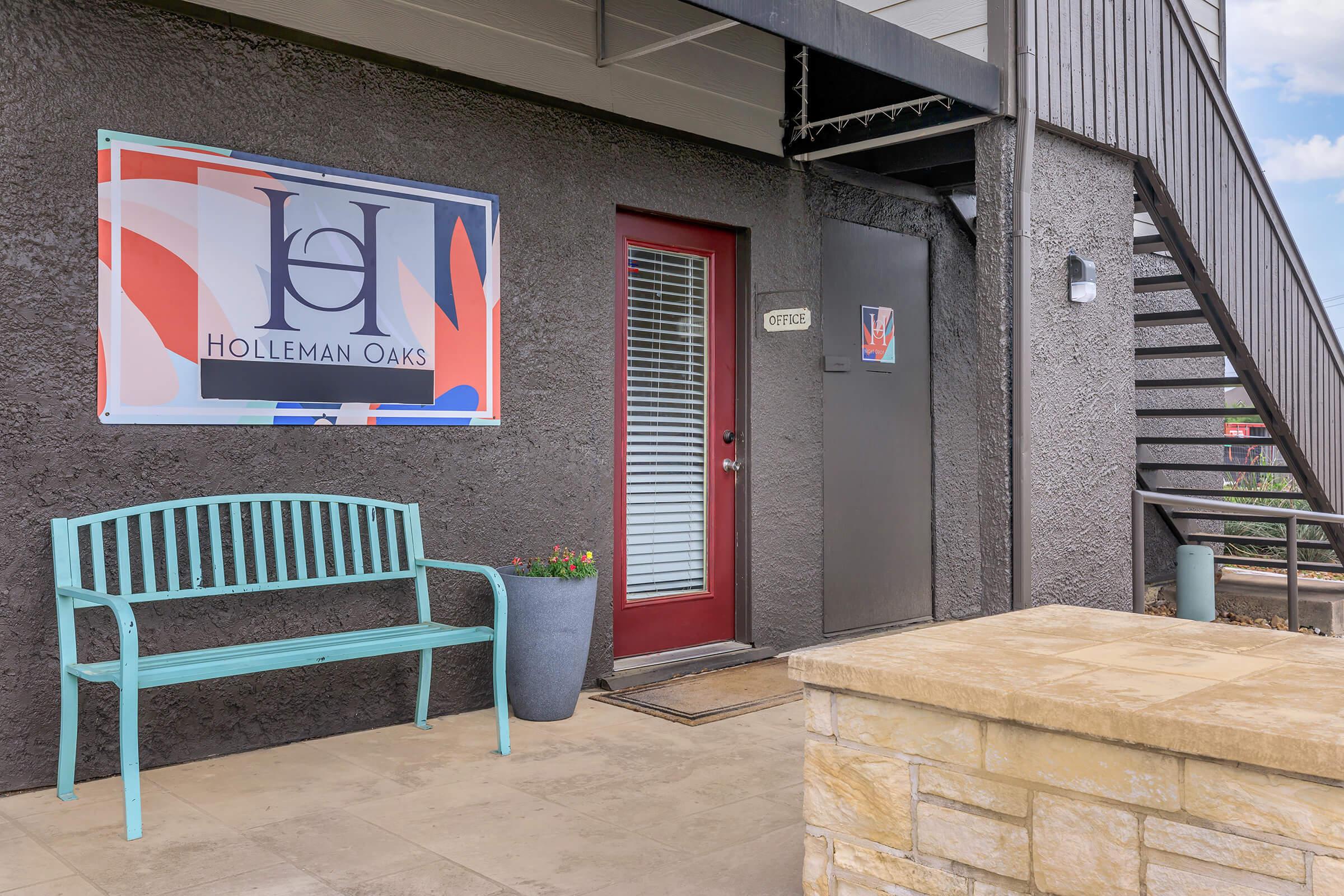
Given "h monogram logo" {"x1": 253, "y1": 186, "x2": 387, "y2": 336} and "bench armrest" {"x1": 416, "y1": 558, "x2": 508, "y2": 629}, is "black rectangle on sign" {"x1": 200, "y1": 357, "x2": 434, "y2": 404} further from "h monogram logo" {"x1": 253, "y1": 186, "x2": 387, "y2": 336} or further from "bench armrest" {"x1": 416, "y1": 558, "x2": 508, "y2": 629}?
"bench armrest" {"x1": 416, "y1": 558, "x2": 508, "y2": 629}

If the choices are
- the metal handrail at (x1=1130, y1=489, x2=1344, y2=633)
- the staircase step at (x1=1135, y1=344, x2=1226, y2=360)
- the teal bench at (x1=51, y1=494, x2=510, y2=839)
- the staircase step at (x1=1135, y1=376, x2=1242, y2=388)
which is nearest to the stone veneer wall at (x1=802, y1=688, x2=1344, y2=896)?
the teal bench at (x1=51, y1=494, x2=510, y2=839)

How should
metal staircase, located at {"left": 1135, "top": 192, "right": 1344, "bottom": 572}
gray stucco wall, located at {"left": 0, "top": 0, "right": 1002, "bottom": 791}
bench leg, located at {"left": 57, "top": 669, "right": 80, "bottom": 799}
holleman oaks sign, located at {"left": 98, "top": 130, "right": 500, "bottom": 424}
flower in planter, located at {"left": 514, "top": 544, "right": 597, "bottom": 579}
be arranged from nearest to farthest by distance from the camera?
bench leg, located at {"left": 57, "top": 669, "right": 80, "bottom": 799} < gray stucco wall, located at {"left": 0, "top": 0, "right": 1002, "bottom": 791} < holleman oaks sign, located at {"left": 98, "top": 130, "right": 500, "bottom": 424} < flower in planter, located at {"left": 514, "top": 544, "right": 597, "bottom": 579} < metal staircase, located at {"left": 1135, "top": 192, "right": 1344, "bottom": 572}

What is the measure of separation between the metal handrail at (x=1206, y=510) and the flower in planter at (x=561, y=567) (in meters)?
2.48

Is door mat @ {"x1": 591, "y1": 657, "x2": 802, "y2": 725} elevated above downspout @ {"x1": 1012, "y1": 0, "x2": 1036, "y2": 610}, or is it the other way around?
downspout @ {"x1": 1012, "y1": 0, "x2": 1036, "y2": 610}

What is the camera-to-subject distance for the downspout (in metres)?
4.48

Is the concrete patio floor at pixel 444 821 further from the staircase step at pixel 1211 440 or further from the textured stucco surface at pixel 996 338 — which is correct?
the staircase step at pixel 1211 440

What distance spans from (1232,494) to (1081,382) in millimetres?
3476

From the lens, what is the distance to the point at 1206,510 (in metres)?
5.01

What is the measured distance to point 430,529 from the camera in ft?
13.9

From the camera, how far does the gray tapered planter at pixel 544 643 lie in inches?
164

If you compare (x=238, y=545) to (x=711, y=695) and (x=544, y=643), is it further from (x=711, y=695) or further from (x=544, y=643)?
(x=711, y=695)

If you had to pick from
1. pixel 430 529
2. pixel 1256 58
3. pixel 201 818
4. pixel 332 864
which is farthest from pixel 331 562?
pixel 1256 58

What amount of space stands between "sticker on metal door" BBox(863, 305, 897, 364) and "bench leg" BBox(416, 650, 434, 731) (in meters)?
3.04

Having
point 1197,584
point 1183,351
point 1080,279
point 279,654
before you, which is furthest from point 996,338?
point 279,654
